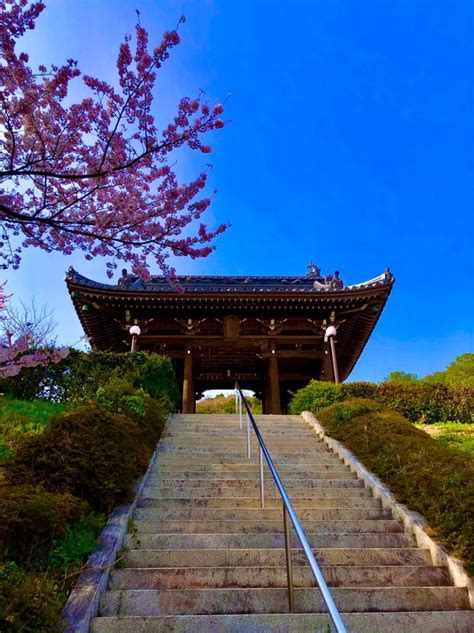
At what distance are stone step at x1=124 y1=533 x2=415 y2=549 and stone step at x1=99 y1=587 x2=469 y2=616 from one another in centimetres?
93

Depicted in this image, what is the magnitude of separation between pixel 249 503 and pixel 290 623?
2.45 m

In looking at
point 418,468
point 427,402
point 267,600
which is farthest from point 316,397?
point 267,600

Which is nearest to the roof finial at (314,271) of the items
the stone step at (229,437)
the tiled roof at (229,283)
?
the tiled roof at (229,283)

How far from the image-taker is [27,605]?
2955 mm

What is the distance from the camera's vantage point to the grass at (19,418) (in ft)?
22.7

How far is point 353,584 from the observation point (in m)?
4.22

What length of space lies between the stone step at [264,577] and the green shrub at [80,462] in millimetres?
1193

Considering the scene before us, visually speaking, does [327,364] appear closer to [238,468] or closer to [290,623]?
[238,468]

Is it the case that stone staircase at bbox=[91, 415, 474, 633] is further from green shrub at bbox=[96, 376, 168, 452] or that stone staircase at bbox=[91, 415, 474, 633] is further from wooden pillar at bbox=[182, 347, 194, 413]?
wooden pillar at bbox=[182, 347, 194, 413]

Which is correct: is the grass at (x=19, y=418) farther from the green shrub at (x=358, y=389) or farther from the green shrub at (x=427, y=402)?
the green shrub at (x=427, y=402)

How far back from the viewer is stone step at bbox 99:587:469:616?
12.1 feet

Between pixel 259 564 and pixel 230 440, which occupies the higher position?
pixel 230 440

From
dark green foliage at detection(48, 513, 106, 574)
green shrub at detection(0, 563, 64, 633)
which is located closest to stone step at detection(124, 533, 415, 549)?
dark green foliage at detection(48, 513, 106, 574)

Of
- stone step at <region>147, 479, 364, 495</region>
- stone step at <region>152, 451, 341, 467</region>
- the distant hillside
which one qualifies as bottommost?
stone step at <region>147, 479, 364, 495</region>
